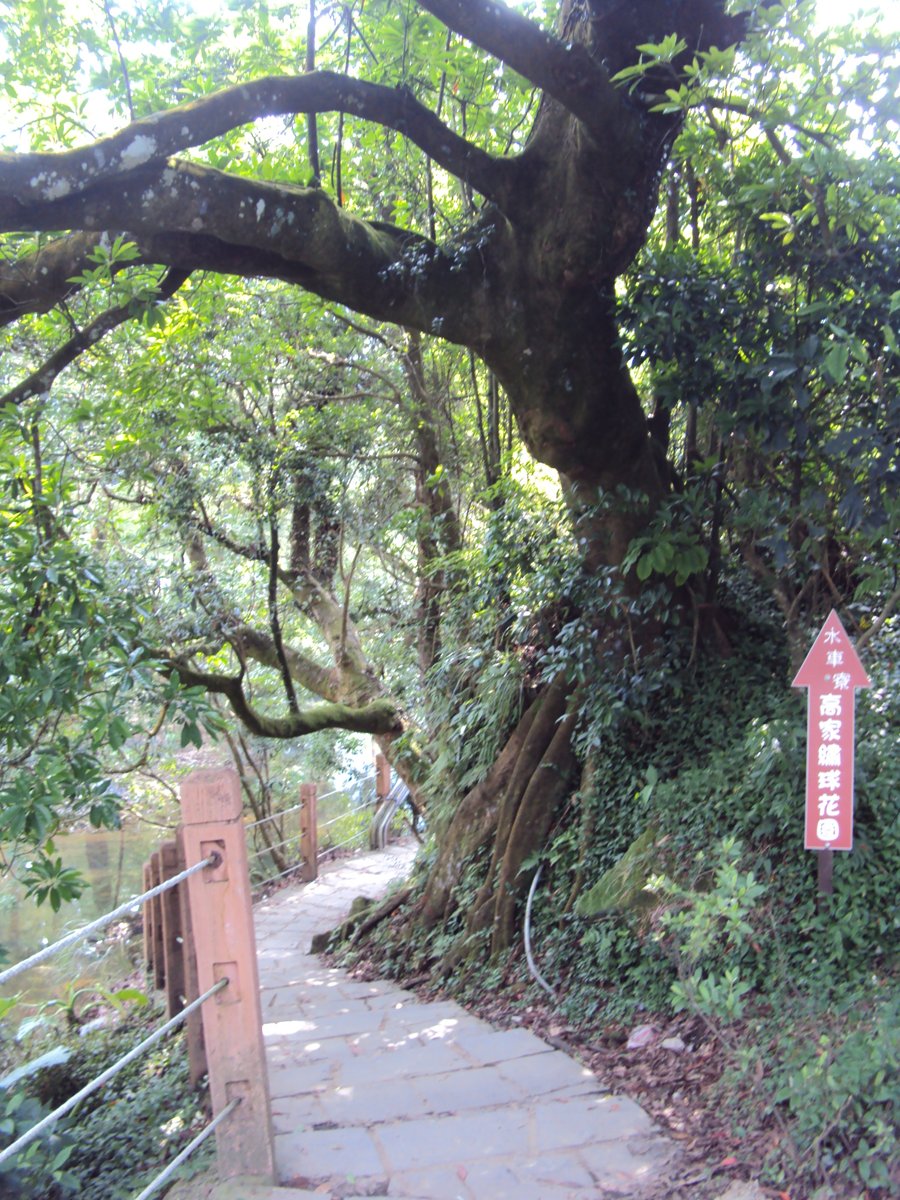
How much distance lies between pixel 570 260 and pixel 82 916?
13428 millimetres

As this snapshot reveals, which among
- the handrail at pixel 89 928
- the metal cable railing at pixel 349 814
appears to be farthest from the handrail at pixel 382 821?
the handrail at pixel 89 928

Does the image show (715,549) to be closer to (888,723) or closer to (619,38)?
(888,723)

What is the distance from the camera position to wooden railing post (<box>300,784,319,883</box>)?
11.4 meters

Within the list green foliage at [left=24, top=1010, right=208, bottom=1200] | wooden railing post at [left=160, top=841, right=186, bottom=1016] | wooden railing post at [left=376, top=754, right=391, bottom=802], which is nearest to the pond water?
green foliage at [left=24, top=1010, right=208, bottom=1200]

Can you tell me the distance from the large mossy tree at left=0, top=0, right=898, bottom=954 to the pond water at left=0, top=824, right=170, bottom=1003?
367 cm

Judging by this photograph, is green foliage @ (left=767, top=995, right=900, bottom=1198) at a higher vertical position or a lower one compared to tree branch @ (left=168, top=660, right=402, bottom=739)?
lower

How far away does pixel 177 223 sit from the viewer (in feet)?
15.1

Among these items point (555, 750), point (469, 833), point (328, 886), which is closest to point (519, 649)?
point (555, 750)

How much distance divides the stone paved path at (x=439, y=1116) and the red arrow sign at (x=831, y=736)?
1335 mm

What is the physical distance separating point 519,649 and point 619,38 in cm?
393

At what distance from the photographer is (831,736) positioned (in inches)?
158

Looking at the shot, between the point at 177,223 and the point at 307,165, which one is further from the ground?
the point at 307,165

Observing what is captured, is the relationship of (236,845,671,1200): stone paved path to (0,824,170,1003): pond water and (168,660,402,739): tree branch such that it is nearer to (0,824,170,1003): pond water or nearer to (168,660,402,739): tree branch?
(0,824,170,1003): pond water

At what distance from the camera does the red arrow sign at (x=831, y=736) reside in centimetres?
393
